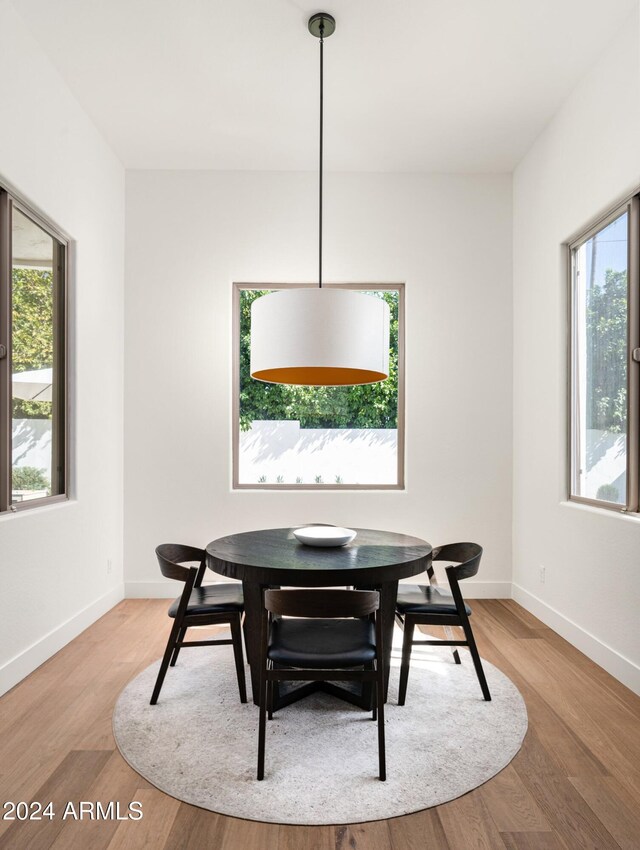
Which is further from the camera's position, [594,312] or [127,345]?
[127,345]

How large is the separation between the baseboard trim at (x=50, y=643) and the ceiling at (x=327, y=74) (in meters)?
3.28

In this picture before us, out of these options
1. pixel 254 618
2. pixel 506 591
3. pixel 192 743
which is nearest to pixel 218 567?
pixel 254 618

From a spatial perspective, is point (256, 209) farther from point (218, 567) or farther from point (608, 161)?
point (218, 567)

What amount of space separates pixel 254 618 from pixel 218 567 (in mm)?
329

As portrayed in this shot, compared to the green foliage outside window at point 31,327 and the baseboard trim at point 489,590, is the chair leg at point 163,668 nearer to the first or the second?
the green foliage outside window at point 31,327

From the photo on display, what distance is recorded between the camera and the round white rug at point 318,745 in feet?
6.60

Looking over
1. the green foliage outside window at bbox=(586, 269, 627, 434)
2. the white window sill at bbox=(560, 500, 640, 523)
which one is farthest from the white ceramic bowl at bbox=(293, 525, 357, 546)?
the green foliage outside window at bbox=(586, 269, 627, 434)

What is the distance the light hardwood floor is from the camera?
1.82m

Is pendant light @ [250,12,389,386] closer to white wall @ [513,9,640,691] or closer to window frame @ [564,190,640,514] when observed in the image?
window frame @ [564,190,640,514]

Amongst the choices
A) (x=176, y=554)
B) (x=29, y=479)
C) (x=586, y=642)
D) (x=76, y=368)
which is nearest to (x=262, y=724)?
(x=176, y=554)

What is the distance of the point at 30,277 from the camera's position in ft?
11.1

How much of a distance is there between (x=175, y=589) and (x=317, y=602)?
279cm

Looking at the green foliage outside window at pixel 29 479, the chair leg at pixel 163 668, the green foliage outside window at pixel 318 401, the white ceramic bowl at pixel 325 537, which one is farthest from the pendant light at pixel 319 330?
the green foliage outside window at pixel 318 401

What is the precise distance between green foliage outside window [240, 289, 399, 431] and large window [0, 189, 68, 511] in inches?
56.5
